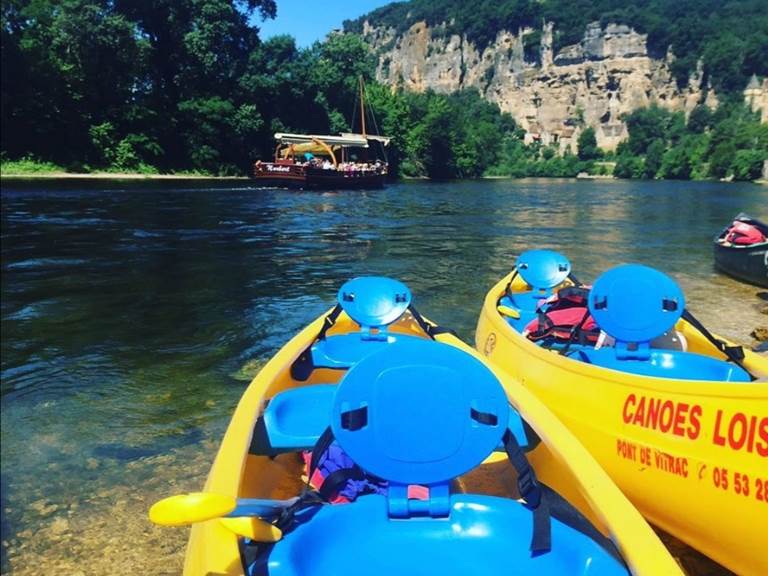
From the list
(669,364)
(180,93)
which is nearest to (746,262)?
(669,364)

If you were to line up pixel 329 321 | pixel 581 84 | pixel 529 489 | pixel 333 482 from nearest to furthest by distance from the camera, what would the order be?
pixel 529 489
pixel 333 482
pixel 329 321
pixel 581 84

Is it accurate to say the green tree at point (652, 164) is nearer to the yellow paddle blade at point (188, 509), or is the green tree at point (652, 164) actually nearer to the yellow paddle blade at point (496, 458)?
the yellow paddle blade at point (496, 458)

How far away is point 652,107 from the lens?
11956 cm

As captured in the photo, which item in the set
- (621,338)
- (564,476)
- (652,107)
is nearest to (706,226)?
(621,338)

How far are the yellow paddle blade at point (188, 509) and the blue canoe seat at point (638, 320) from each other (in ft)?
11.2

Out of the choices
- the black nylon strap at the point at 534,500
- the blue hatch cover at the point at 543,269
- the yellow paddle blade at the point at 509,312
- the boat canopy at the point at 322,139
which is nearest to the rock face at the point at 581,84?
the boat canopy at the point at 322,139

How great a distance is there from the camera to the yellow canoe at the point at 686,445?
117 inches

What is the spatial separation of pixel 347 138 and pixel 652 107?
318 feet

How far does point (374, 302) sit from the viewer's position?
538cm

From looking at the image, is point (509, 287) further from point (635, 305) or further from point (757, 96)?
point (757, 96)

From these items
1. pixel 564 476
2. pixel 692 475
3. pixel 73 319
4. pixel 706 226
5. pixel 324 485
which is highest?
pixel 324 485

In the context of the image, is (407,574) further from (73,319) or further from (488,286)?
(488,286)

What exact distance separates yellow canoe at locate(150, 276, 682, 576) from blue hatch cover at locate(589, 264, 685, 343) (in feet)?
4.07

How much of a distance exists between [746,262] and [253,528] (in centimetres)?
1182
